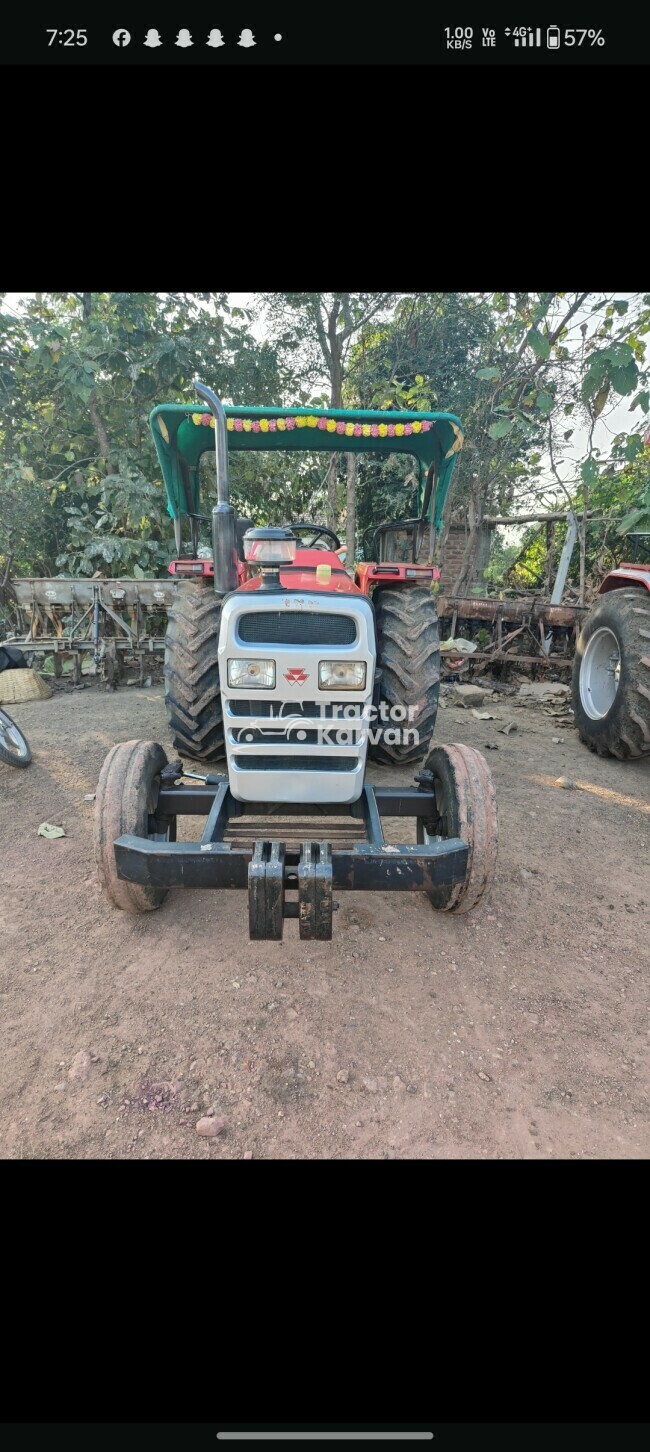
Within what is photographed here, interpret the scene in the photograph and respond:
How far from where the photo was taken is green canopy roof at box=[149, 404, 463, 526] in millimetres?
3738

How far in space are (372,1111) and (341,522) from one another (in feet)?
33.0

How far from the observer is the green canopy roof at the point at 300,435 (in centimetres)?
374

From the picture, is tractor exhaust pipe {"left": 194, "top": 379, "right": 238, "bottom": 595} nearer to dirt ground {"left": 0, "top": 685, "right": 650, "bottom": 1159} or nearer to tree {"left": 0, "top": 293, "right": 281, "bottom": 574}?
dirt ground {"left": 0, "top": 685, "right": 650, "bottom": 1159}

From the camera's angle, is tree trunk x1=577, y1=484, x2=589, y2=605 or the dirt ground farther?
tree trunk x1=577, y1=484, x2=589, y2=605

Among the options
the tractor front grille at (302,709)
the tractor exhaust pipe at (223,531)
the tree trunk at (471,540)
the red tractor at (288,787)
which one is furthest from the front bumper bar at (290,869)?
the tree trunk at (471,540)

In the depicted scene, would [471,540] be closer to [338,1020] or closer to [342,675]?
[342,675]

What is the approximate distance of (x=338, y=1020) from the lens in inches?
86.5

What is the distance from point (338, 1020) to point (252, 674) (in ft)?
4.48

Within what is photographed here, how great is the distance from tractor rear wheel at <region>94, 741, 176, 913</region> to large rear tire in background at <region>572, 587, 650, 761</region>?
363 cm

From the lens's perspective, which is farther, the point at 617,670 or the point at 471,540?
the point at 471,540

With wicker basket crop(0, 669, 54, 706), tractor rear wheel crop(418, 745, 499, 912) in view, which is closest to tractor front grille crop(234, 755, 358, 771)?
tractor rear wheel crop(418, 745, 499, 912)

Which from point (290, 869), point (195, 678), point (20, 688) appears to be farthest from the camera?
point (20, 688)

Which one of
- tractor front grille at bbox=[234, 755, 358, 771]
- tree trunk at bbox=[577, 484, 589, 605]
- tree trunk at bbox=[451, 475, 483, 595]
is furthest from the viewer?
tree trunk at bbox=[451, 475, 483, 595]

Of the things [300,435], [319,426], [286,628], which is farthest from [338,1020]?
[300,435]
